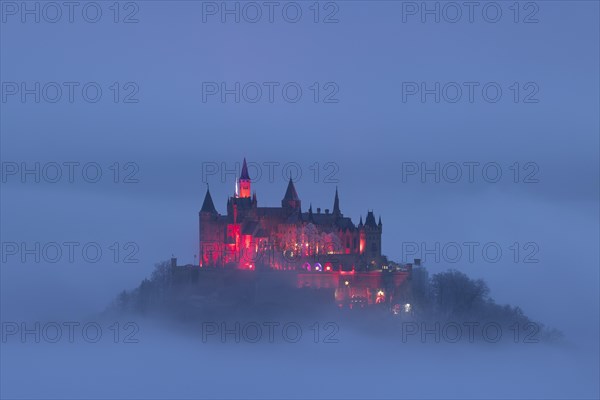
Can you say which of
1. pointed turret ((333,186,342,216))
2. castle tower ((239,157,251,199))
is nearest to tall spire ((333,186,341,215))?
pointed turret ((333,186,342,216))

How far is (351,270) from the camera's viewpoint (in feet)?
357

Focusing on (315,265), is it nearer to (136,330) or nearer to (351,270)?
(351,270)

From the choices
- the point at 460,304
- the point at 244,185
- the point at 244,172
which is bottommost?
the point at 460,304

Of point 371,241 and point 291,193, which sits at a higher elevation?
point 291,193

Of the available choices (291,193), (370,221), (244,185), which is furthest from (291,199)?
(370,221)

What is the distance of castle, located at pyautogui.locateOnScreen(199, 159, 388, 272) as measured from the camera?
109750mm

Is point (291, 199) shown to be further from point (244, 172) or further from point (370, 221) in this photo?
point (370, 221)

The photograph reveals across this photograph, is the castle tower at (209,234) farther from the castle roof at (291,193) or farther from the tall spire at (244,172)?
the castle roof at (291,193)

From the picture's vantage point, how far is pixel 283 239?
11369 cm

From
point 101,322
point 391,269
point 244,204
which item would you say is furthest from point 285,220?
point 101,322

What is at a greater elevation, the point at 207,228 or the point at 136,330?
the point at 207,228

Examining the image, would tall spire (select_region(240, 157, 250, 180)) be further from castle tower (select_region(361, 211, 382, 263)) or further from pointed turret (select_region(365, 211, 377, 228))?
castle tower (select_region(361, 211, 382, 263))

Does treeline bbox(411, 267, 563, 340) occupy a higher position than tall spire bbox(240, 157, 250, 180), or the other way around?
tall spire bbox(240, 157, 250, 180)

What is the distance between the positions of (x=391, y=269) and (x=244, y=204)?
50.0 feet
